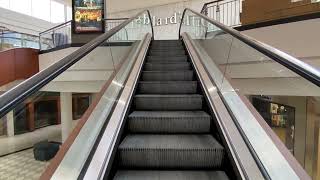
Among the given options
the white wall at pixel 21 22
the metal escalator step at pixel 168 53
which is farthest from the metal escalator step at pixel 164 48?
the white wall at pixel 21 22

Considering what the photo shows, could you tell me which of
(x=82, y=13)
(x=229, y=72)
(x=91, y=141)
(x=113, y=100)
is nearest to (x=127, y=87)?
(x=113, y=100)

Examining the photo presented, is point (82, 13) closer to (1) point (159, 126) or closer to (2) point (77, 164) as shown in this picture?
(1) point (159, 126)

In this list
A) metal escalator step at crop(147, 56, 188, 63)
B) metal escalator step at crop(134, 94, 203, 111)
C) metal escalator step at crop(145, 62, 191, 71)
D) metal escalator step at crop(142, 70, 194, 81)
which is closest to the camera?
metal escalator step at crop(134, 94, 203, 111)

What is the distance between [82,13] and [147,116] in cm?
826

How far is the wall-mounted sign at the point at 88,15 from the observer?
33.0 ft

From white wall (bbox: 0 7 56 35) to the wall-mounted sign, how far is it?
522 cm

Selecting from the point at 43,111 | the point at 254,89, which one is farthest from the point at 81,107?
the point at 43,111

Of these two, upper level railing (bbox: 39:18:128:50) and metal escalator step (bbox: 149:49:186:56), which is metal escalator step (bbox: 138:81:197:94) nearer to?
metal escalator step (bbox: 149:49:186:56)

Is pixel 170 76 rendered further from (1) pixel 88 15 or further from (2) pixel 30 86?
(1) pixel 88 15

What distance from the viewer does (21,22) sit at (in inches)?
574

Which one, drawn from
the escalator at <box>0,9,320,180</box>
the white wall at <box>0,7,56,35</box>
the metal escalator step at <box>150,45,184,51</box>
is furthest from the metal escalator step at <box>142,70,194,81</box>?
the white wall at <box>0,7,56,35</box>

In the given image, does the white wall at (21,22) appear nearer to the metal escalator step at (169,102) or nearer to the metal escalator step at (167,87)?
the metal escalator step at (167,87)

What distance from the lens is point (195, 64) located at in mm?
4188

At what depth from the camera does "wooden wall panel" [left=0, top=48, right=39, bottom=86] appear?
8945mm
